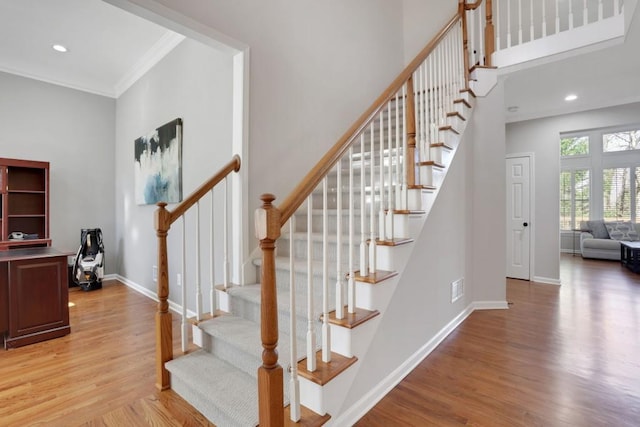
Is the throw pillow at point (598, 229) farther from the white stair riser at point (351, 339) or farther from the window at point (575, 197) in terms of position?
the white stair riser at point (351, 339)

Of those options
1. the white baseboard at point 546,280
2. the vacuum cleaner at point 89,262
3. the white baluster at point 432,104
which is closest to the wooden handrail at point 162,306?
the white baluster at point 432,104

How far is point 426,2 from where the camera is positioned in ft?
13.8

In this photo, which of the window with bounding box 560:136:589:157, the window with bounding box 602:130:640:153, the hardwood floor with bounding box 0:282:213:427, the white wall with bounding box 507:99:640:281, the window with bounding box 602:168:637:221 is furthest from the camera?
the window with bounding box 560:136:589:157

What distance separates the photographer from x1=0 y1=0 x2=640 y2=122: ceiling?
3045 mm

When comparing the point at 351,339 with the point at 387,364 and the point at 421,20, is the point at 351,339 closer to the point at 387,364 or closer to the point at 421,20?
the point at 387,364

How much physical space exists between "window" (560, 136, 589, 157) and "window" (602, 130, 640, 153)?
1.08ft

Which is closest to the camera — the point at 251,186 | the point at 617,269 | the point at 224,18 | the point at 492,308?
the point at 224,18

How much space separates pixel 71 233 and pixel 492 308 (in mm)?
5847

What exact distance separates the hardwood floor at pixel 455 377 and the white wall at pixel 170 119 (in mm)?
986

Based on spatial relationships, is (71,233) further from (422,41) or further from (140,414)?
(422,41)

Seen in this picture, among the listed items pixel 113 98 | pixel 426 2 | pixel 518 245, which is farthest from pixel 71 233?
pixel 518 245

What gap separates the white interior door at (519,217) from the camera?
4.73 m

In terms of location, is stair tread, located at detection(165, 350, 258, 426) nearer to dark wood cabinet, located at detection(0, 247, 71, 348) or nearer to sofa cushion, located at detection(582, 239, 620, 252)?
dark wood cabinet, located at detection(0, 247, 71, 348)

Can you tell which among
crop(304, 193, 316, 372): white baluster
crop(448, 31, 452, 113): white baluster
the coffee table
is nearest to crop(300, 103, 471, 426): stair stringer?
crop(304, 193, 316, 372): white baluster
